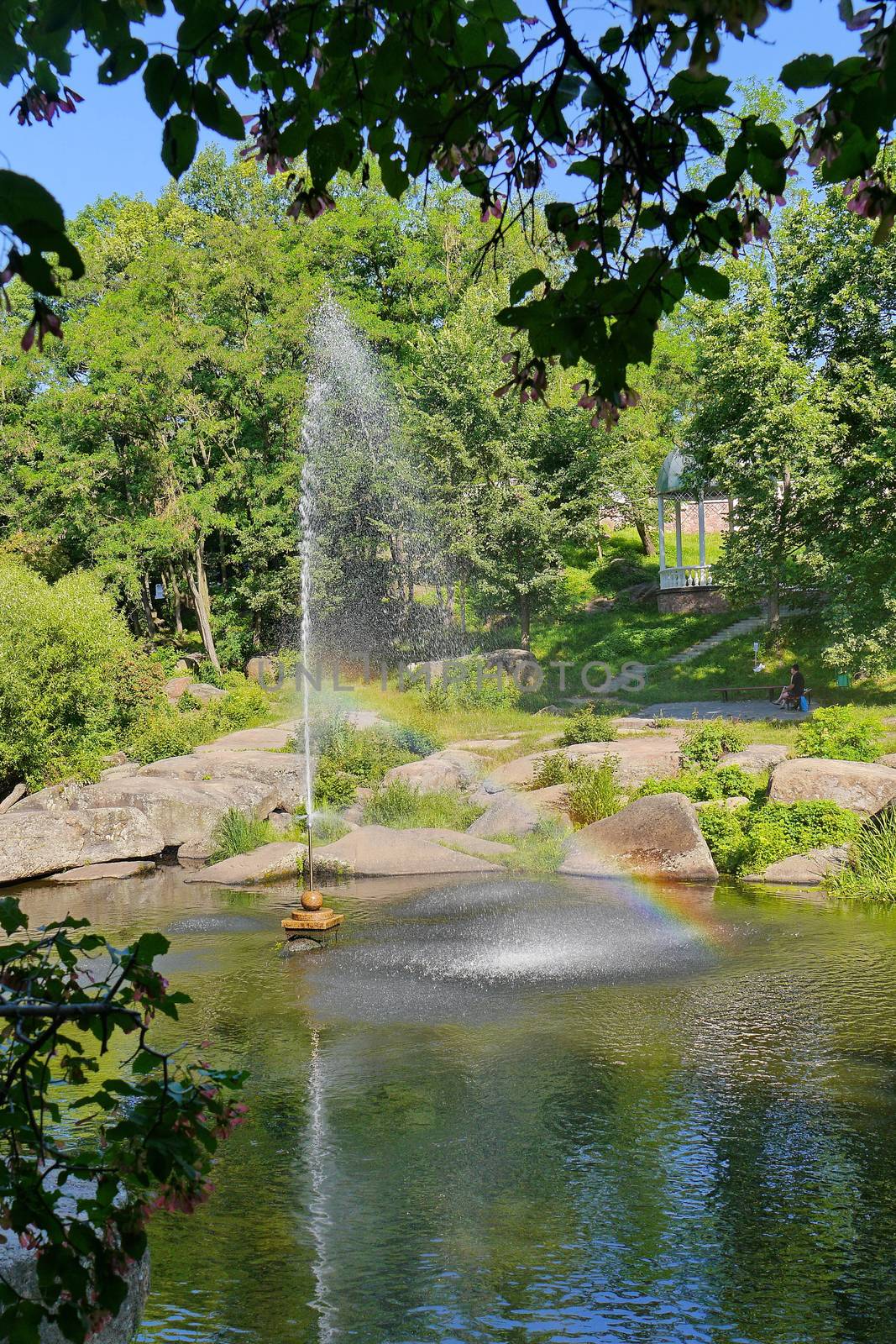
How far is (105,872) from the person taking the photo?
756 inches

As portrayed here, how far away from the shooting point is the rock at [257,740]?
85.4 feet

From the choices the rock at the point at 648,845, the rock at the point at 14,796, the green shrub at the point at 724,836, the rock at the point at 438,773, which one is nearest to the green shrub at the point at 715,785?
the green shrub at the point at 724,836

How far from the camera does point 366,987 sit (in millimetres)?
11531

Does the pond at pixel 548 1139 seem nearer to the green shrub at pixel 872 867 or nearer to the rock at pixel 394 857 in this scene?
the green shrub at pixel 872 867

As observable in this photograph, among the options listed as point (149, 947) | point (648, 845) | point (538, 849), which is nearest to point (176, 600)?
point (538, 849)

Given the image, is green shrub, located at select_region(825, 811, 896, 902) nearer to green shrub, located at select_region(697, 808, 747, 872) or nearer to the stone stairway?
green shrub, located at select_region(697, 808, 747, 872)

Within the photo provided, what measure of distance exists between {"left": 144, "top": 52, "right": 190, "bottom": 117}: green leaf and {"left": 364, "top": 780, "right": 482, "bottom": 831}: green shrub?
17.8m

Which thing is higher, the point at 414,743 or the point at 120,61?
the point at 120,61

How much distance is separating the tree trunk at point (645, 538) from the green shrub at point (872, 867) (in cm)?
3016

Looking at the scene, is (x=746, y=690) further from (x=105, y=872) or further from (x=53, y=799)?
(x=105, y=872)

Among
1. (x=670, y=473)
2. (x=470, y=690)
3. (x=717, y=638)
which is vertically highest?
(x=670, y=473)

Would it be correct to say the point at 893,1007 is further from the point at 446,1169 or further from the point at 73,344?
the point at 73,344

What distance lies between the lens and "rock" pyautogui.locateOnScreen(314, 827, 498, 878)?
17781 mm

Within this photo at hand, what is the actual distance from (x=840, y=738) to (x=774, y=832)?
2.81m
